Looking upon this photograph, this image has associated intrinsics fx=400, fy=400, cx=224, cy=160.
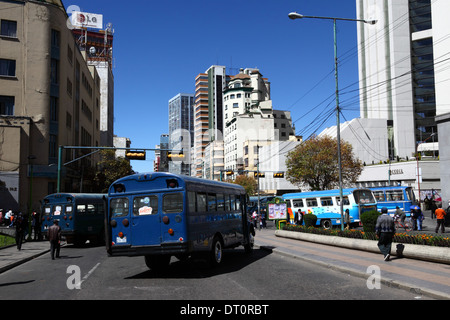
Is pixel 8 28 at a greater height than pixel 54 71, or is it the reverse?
pixel 8 28

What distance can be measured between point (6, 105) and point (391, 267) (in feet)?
126

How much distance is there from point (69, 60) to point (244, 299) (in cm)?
4463

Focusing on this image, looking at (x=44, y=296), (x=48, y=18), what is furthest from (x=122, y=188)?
(x=48, y=18)

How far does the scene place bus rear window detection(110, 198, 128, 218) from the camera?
12422 mm

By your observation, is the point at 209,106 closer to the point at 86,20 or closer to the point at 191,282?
the point at 86,20

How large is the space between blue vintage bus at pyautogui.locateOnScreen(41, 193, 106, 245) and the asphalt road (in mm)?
8136

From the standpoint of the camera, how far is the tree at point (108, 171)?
2013 inches

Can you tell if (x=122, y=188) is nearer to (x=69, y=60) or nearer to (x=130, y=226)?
(x=130, y=226)

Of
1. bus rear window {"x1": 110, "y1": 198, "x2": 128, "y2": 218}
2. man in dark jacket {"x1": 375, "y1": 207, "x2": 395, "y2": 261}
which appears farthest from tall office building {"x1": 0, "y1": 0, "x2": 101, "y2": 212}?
man in dark jacket {"x1": 375, "y1": 207, "x2": 395, "y2": 261}

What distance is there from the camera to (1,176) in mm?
36250

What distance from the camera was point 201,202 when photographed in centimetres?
1322

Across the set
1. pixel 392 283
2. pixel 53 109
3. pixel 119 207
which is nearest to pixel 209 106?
pixel 53 109

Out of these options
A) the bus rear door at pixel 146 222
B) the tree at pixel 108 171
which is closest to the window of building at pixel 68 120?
the tree at pixel 108 171

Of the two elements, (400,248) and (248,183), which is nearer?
(400,248)
